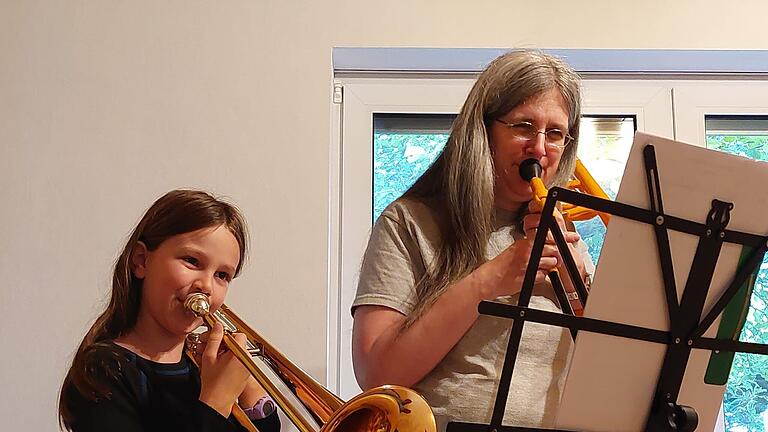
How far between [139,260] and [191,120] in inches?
27.6

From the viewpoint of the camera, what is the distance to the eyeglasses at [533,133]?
1402 millimetres

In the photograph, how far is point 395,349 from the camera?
1.25 metres

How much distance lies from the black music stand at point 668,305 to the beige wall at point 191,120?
0.96 meters

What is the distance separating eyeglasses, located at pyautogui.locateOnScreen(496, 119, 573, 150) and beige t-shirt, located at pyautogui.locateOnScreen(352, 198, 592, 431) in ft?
0.56

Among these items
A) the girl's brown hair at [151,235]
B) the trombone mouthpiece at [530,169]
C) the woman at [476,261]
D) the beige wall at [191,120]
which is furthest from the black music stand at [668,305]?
the beige wall at [191,120]

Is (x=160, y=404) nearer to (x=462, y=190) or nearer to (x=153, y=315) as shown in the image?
(x=153, y=315)

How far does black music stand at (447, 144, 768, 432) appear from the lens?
106cm

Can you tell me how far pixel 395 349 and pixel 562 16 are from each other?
1.21 m

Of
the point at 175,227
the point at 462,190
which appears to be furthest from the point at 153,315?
the point at 462,190

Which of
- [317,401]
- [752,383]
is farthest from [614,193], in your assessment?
[317,401]

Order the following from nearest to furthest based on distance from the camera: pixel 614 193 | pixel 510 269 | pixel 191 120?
pixel 510 269 < pixel 191 120 < pixel 614 193

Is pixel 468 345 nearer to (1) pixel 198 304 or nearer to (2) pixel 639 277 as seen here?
(2) pixel 639 277

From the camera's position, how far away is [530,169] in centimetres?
136

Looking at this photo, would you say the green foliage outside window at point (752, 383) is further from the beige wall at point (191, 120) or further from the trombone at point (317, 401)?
the trombone at point (317, 401)
